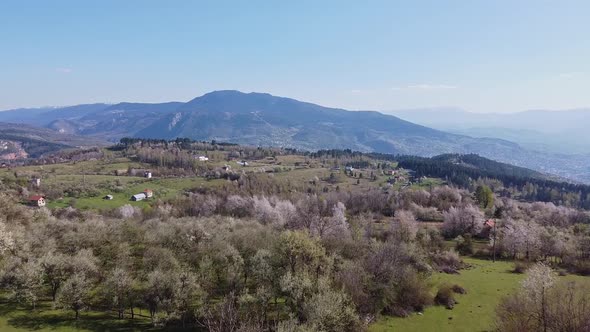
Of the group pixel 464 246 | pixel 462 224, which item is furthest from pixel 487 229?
pixel 464 246

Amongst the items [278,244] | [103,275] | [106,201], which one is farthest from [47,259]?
[106,201]

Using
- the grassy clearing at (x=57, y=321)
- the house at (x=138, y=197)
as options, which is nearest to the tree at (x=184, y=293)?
the grassy clearing at (x=57, y=321)

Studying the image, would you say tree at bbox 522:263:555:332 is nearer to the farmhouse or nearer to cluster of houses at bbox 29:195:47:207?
cluster of houses at bbox 29:195:47:207

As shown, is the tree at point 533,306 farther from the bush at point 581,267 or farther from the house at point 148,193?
the house at point 148,193

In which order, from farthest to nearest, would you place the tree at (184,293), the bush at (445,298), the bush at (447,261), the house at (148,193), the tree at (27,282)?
the house at (148,193)
the bush at (447,261)
the bush at (445,298)
the tree at (27,282)
the tree at (184,293)

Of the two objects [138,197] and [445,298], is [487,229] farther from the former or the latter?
[138,197]

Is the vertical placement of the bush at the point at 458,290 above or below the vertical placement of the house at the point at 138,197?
above
